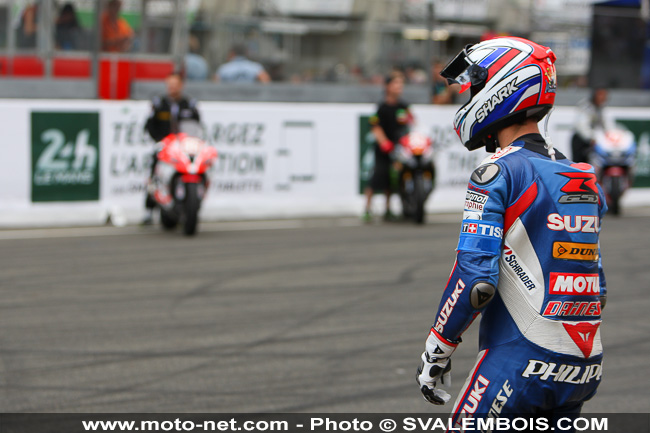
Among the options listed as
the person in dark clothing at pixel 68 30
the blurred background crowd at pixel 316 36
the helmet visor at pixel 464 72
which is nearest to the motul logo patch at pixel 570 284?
the helmet visor at pixel 464 72

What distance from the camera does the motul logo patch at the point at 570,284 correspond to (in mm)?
2619

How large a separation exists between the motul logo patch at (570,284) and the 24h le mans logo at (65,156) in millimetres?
10366

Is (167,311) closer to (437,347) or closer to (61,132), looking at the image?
(437,347)

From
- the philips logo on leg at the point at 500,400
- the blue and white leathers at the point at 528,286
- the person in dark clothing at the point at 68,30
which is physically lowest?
the philips logo on leg at the point at 500,400

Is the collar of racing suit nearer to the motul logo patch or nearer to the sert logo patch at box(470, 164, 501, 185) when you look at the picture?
the sert logo patch at box(470, 164, 501, 185)

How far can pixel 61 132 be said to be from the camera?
40.0ft

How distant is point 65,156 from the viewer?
12219 mm

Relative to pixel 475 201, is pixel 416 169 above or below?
below

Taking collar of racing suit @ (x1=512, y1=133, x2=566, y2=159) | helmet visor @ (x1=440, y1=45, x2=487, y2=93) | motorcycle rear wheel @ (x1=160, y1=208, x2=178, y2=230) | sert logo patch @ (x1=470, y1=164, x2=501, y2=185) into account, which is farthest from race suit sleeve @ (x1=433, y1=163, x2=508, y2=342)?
motorcycle rear wheel @ (x1=160, y1=208, x2=178, y2=230)

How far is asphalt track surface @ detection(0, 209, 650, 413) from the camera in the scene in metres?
5.14

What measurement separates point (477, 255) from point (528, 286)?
179 millimetres

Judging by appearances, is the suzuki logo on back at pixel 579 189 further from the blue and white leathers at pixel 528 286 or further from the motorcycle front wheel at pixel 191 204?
the motorcycle front wheel at pixel 191 204

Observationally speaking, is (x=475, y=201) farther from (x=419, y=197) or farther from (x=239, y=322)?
(x=419, y=197)

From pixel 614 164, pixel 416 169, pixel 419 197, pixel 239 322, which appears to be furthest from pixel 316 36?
pixel 239 322
